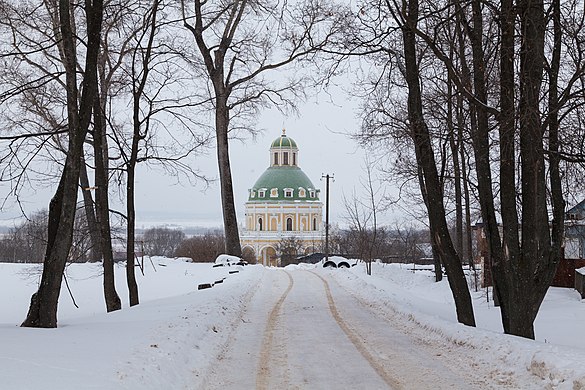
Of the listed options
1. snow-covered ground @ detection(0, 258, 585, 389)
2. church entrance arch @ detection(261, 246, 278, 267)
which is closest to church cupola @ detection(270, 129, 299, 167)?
church entrance arch @ detection(261, 246, 278, 267)

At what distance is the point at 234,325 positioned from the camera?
13.5 m

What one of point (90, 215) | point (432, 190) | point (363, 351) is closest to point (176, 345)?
point (363, 351)

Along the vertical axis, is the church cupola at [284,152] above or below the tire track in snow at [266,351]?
above

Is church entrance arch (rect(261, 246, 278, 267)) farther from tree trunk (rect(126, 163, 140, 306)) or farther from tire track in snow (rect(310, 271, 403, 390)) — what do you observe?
tire track in snow (rect(310, 271, 403, 390))

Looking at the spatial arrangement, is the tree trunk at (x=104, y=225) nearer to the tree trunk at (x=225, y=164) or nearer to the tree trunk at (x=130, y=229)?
the tree trunk at (x=130, y=229)

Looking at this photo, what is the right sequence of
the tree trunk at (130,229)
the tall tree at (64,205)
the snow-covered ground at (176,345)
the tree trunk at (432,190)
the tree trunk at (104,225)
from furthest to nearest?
the tree trunk at (130,229) → the tree trunk at (104,225) → the tree trunk at (432,190) → the tall tree at (64,205) → the snow-covered ground at (176,345)

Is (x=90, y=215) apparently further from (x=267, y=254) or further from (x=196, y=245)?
A: (x=267, y=254)

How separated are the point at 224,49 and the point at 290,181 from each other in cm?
8697

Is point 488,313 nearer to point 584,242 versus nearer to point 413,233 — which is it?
point 584,242

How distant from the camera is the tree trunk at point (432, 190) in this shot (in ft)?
45.8

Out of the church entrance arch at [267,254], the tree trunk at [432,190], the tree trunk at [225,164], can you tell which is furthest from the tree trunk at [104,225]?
the church entrance arch at [267,254]

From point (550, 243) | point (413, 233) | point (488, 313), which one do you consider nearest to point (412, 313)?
point (550, 243)

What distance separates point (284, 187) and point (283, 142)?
8186mm

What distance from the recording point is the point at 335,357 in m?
10.1
